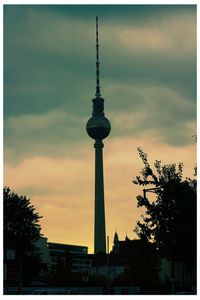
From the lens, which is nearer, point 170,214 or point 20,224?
point 170,214

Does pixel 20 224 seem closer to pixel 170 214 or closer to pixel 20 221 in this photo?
pixel 20 221

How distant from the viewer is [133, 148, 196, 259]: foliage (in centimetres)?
5072

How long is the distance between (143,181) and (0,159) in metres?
29.6

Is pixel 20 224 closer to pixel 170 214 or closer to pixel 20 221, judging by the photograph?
pixel 20 221

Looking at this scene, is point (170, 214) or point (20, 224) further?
point (20, 224)

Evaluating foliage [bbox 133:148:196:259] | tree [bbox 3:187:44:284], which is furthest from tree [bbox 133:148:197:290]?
tree [bbox 3:187:44:284]

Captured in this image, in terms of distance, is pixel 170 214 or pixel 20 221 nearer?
pixel 170 214

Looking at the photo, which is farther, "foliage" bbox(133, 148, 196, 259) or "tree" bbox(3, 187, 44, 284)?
"tree" bbox(3, 187, 44, 284)

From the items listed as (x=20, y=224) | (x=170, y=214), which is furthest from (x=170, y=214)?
(x=20, y=224)

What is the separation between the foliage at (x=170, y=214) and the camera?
166 feet

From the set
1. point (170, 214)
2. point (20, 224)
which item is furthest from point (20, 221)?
point (170, 214)

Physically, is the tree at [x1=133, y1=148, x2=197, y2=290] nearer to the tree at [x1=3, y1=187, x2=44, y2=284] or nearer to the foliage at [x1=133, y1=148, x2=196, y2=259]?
the foliage at [x1=133, y1=148, x2=196, y2=259]

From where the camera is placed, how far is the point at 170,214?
179ft

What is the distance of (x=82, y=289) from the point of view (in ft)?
263
